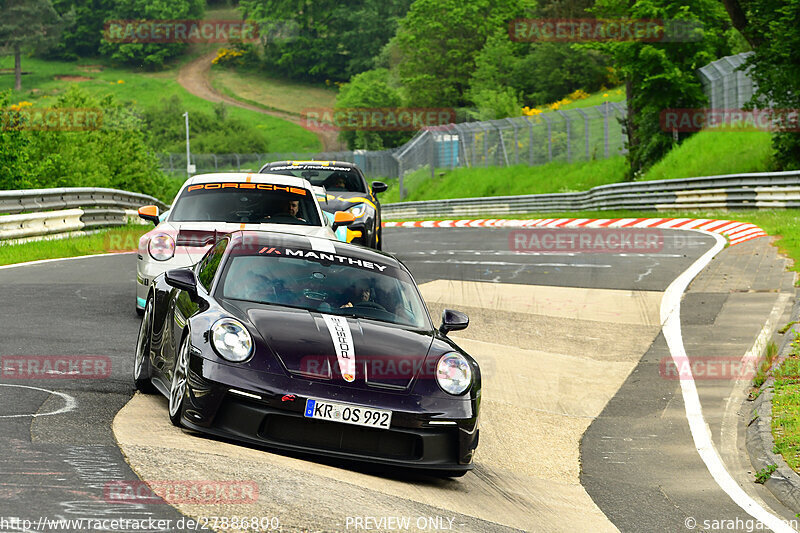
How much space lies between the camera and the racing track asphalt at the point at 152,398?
5.54 m

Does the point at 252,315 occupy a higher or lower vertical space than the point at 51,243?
higher

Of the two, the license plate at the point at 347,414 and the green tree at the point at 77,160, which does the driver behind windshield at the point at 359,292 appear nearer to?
the license plate at the point at 347,414

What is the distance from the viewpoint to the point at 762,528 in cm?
679

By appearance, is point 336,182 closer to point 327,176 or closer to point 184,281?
point 327,176

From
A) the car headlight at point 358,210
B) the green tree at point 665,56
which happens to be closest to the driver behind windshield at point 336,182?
the car headlight at point 358,210

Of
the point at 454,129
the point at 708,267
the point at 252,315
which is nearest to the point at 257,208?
the point at 252,315

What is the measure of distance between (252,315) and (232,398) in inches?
29.7

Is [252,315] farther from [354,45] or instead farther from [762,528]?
[354,45]

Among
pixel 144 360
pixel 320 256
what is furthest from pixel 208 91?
pixel 320 256

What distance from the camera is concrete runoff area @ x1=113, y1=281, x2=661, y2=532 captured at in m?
5.60

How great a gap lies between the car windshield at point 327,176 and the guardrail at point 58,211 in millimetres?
4877

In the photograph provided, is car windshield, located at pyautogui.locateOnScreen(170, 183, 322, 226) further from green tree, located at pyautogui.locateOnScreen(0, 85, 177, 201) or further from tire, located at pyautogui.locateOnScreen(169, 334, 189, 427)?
green tree, located at pyautogui.locateOnScreen(0, 85, 177, 201)

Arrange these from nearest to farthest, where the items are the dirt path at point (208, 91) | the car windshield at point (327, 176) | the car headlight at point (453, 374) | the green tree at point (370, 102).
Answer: the car headlight at point (453, 374), the car windshield at point (327, 176), the green tree at point (370, 102), the dirt path at point (208, 91)

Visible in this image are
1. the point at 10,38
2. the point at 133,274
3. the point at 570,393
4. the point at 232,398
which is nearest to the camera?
the point at 232,398
